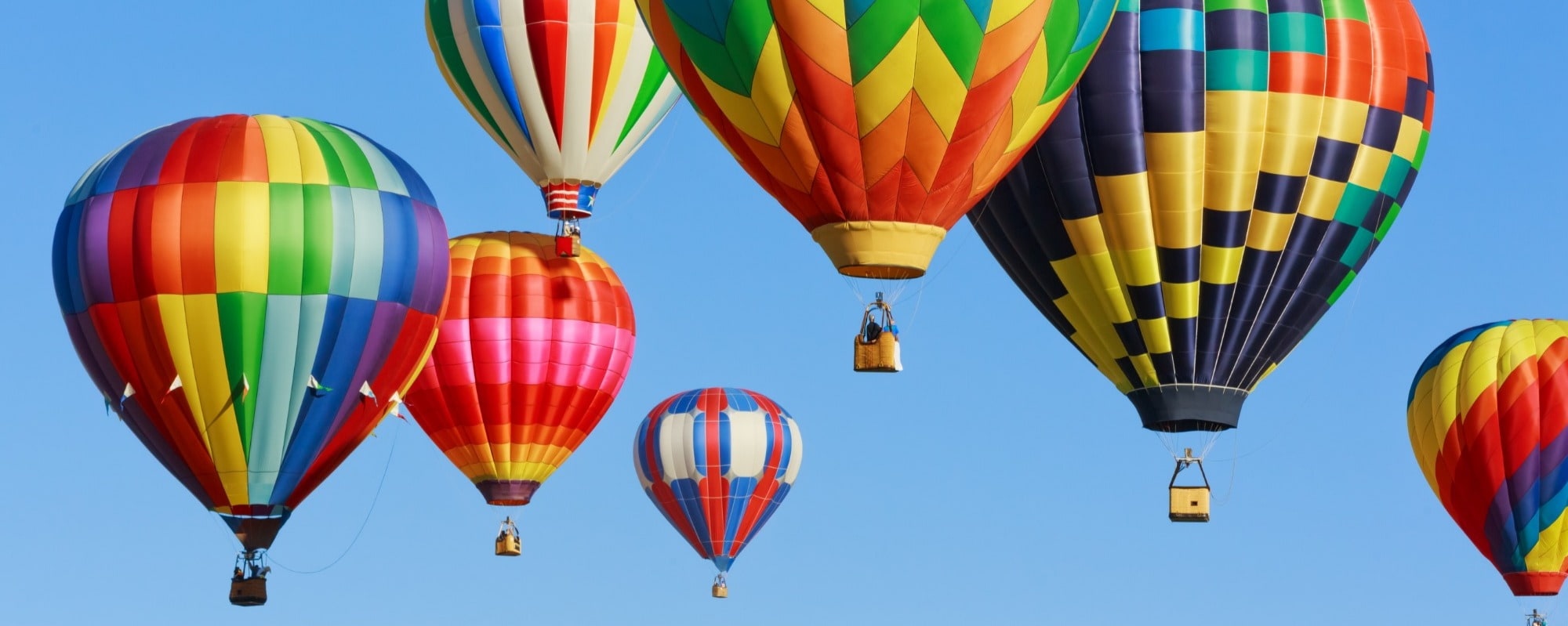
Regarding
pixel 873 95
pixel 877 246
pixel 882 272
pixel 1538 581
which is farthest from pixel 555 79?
pixel 1538 581

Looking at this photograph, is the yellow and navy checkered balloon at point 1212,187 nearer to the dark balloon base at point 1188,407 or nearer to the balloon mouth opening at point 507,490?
the dark balloon base at point 1188,407

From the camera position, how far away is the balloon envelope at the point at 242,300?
81.0ft

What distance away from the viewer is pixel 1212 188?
24.9 metres

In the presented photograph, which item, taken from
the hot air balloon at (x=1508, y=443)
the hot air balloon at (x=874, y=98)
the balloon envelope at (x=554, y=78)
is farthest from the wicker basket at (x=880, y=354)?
the hot air balloon at (x=1508, y=443)

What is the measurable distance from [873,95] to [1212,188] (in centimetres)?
459

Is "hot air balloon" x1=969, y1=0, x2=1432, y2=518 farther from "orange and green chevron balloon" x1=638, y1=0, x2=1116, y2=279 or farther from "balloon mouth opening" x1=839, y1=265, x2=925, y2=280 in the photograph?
"balloon mouth opening" x1=839, y1=265, x2=925, y2=280

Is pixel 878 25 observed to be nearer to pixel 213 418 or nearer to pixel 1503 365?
pixel 213 418

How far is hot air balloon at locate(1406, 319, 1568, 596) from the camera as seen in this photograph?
29844 millimetres

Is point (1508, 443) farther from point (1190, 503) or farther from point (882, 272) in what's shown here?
point (882, 272)

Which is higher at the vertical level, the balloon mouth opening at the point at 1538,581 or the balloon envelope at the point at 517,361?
the balloon envelope at the point at 517,361

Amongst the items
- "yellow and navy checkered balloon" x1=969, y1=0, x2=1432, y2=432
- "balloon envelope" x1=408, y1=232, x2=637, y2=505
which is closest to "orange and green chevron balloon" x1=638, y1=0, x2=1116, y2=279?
"yellow and navy checkered balloon" x1=969, y1=0, x2=1432, y2=432

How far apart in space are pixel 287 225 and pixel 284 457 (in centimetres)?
185

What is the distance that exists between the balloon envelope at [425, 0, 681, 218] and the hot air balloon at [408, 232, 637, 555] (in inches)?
64.7

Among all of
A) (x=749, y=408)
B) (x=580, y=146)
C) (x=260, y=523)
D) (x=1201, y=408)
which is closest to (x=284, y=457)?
(x=260, y=523)
